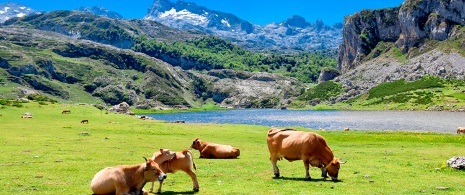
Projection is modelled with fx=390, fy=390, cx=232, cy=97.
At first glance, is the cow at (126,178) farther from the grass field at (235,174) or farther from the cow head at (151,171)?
the grass field at (235,174)

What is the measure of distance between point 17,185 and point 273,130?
13149 millimetres

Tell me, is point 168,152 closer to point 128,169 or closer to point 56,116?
point 128,169

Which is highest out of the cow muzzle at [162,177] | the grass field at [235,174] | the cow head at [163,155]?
the cow head at [163,155]

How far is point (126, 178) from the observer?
15.2 metres

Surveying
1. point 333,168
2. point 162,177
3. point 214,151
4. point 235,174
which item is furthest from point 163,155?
point 214,151

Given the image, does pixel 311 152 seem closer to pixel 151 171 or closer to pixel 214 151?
pixel 151 171

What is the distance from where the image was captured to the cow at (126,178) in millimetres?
14992

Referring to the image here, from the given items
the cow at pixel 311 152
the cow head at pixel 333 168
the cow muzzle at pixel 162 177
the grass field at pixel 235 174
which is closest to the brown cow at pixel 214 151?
the grass field at pixel 235 174

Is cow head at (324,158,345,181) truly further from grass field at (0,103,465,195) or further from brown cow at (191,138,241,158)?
brown cow at (191,138,241,158)

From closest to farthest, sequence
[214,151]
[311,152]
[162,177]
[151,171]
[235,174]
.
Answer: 1. [162,177]
2. [151,171]
3. [311,152]
4. [235,174]
5. [214,151]

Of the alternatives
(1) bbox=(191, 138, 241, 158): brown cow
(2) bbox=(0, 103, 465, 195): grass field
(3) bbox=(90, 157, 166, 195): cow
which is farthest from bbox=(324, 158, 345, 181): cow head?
(1) bbox=(191, 138, 241, 158): brown cow

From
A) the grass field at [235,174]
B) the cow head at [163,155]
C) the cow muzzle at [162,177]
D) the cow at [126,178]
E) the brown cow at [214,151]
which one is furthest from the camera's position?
the brown cow at [214,151]

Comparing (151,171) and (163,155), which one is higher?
(163,155)

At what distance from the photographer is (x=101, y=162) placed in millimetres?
25844
